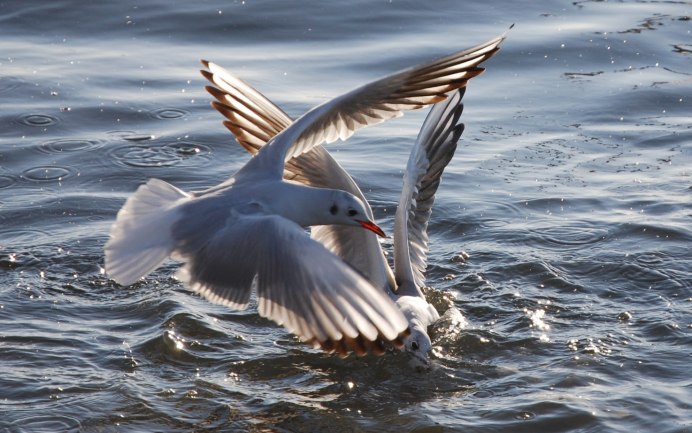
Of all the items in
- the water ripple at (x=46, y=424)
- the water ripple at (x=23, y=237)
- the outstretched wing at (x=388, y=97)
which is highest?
the outstretched wing at (x=388, y=97)

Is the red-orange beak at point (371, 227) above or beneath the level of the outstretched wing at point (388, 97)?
beneath

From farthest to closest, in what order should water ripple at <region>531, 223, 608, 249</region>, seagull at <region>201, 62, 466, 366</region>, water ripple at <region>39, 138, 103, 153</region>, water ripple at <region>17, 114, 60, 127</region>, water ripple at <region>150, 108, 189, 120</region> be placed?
water ripple at <region>150, 108, 189, 120</region> < water ripple at <region>17, 114, 60, 127</region> < water ripple at <region>39, 138, 103, 153</region> < water ripple at <region>531, 223, 608, 249</region> < seagull at <region>201, 62, 466, 366</region>

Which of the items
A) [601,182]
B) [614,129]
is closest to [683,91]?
[614,129]

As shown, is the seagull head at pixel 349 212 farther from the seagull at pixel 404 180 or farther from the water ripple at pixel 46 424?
the water ripple at pixel 46 424

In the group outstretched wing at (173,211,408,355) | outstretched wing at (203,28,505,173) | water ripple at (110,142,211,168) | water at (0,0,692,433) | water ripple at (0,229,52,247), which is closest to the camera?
outstretched wing at (173,211,408,355)

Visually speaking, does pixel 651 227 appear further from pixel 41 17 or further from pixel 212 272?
pixel 41 17

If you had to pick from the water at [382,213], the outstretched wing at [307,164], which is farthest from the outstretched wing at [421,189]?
the water at [382,213]

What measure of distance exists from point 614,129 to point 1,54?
531 centimetres

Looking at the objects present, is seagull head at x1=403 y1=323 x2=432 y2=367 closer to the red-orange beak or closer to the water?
the water

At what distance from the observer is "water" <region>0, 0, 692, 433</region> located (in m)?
5.52

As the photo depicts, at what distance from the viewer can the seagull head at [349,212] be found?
19.3ft

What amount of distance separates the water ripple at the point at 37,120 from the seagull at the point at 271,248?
3.66 metres

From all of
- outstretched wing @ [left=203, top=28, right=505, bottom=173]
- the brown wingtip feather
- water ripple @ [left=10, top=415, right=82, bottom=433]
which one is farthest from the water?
outstretched wing @ [left=203, top=28, right=505, bottom=173]

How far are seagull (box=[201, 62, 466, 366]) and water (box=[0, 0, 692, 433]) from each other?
263 millimetres
